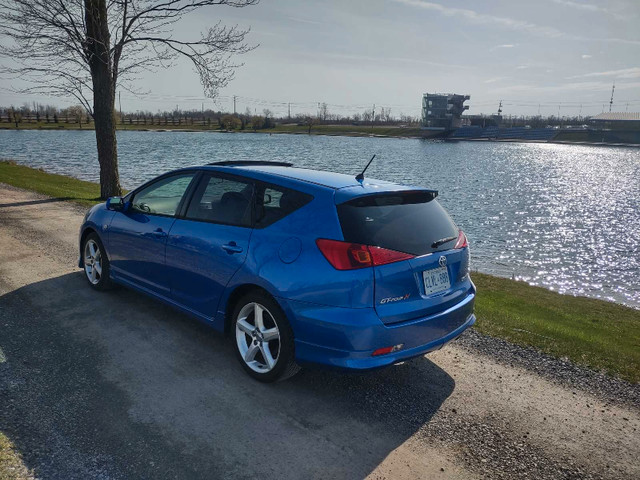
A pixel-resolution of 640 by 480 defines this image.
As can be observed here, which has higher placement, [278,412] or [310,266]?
[310,266]

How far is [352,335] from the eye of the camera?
3.29 m

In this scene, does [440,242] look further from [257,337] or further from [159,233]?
[159,233]

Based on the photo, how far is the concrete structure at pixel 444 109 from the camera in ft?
468

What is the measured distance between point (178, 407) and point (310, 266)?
57.1 inches

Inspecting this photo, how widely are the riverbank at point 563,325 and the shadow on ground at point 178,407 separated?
5.64ft

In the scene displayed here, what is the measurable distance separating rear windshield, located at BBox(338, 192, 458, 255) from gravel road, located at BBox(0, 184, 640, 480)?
4.18 feet

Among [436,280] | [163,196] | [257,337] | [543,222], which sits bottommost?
[543,222]

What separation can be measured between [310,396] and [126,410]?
1.37m

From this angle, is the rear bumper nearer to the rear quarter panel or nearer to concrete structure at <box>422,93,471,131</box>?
the rear quarter panel

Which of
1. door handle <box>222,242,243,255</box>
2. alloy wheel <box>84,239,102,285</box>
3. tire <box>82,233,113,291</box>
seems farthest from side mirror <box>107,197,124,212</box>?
door handle <box>222,242,243,255</box>

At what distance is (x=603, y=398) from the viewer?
4.06 meters

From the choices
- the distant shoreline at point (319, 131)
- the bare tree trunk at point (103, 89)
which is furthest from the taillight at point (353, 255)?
the distant shoreline at point (319, 131)

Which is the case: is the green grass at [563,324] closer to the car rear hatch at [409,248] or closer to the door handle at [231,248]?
the car rear hatch at [409,248]

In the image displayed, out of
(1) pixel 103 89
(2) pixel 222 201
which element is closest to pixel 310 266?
(2) pixel 222 201
